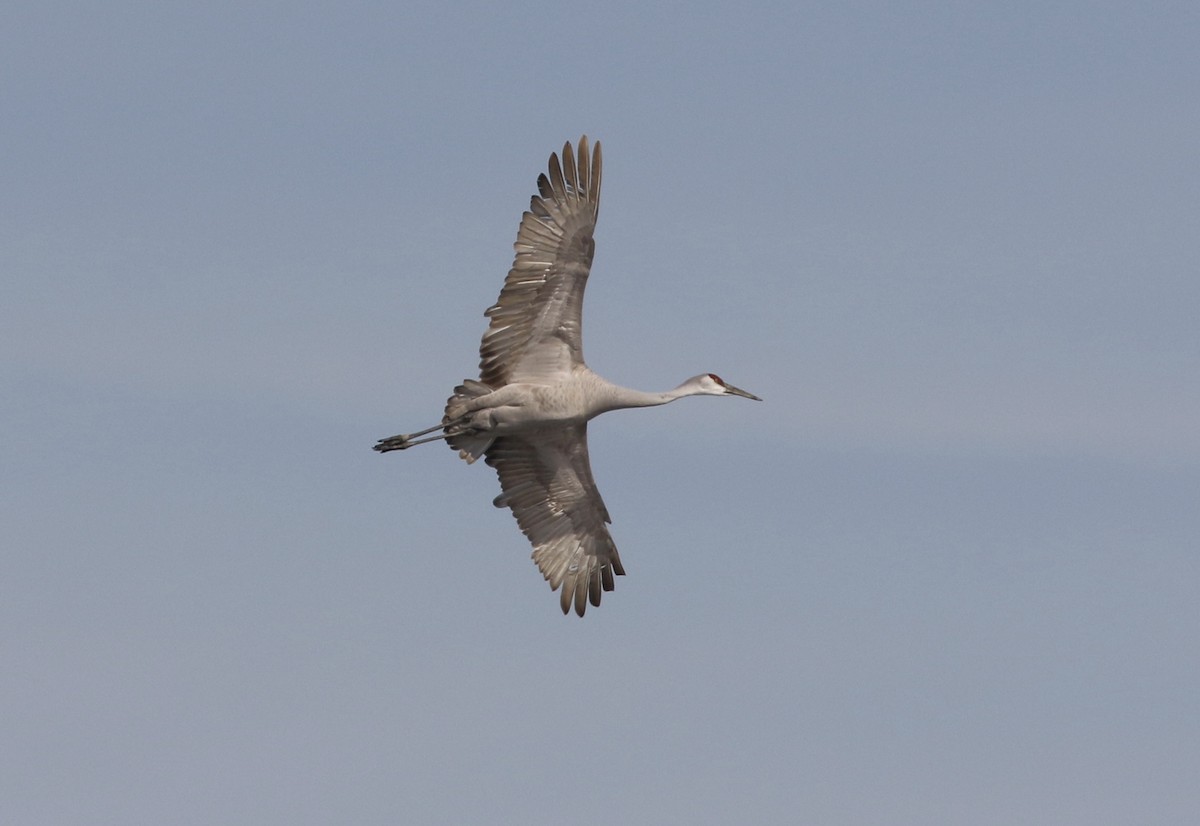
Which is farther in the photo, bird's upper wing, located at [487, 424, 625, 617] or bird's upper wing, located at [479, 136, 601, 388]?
bird's upper wing, located at [487, 424, 625, 617]

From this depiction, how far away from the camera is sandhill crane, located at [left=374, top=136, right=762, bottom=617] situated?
102 feet

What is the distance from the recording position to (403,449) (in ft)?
109

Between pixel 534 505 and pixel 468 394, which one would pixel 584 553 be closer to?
pixel 534 505

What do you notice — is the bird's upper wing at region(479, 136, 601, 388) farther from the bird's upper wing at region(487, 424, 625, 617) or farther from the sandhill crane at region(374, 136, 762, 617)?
the bird's upper wing at region(487, 424, 625, 617)

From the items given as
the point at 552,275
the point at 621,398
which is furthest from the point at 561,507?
the point at 552,275

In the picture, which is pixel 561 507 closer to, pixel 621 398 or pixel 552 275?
pixel 621 398

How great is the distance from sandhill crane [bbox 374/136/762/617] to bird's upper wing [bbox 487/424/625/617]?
0.01 metres

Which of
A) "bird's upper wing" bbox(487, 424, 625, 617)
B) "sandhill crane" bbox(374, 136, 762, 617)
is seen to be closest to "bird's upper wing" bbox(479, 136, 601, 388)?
"sandhill crane" bbox(374, 136, 762, 617)

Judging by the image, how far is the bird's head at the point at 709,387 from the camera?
1303 inches

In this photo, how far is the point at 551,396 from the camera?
3164cm

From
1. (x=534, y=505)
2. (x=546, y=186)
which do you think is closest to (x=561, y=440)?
(x=534, y=505)

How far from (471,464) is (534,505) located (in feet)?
4.10

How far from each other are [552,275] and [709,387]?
340cm

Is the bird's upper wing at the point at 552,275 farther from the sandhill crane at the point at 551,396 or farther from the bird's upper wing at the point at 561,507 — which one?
the bird's upper wing at the point at 561,507
